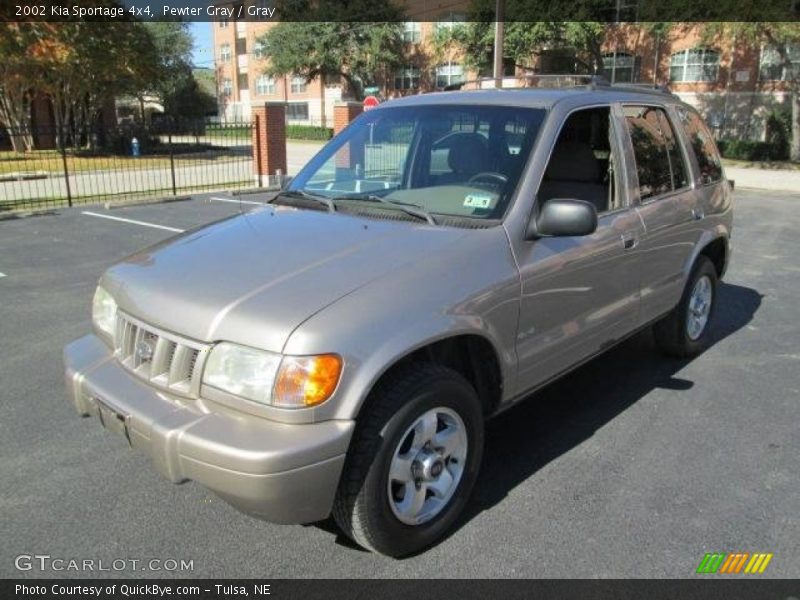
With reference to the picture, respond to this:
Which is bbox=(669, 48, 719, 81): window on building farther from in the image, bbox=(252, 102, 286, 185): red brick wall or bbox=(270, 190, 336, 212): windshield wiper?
bbox=(270, 190, 336, 212): windshield wiper

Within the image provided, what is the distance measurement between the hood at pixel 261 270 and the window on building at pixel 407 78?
177 ft

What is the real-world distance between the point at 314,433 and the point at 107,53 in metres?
28.8

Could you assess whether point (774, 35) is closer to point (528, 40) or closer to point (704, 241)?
point (528, 40)

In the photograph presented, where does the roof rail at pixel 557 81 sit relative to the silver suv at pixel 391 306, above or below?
above

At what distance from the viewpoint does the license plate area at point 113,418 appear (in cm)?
270

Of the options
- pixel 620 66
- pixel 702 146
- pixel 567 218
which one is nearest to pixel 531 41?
pixel 620 66

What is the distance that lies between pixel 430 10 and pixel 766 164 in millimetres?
35288

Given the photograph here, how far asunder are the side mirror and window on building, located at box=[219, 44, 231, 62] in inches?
3156

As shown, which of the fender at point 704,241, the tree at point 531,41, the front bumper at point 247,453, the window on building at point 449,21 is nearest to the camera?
the front bumper at point 247,453

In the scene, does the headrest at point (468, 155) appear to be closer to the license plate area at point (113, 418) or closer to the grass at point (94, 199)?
the license plate area at point (113, 418)

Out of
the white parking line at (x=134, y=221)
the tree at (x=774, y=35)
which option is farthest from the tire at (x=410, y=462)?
the tree at (x=774, y=35)

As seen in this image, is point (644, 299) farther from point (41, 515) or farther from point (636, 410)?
point (41, 515)

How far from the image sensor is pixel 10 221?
1193cm
